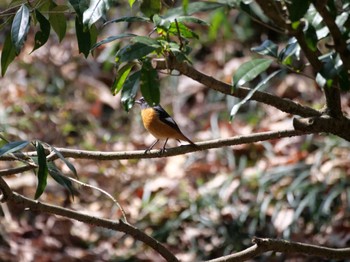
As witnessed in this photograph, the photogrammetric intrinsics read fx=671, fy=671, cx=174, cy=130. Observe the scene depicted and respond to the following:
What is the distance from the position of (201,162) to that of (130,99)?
418cm

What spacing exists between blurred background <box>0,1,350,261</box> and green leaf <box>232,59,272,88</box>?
2.01 m

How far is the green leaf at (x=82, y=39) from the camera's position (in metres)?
1.81

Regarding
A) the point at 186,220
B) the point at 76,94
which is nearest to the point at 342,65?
the point at 186,220

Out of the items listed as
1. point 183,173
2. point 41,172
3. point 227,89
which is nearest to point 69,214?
point 41,172

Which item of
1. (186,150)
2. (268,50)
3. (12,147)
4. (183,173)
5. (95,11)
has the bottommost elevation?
(183,173)

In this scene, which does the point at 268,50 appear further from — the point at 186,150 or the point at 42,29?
the point at 42,29

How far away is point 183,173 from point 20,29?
430 cm

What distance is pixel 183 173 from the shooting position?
19.5 ft

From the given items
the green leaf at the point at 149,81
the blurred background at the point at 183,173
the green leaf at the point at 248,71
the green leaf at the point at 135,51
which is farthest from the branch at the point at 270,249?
the blurred background at the point at 183,173

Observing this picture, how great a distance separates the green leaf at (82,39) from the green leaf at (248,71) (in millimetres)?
405

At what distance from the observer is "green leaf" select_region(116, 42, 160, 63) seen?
5.16 feet

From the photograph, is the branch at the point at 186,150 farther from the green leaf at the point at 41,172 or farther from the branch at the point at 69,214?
the green leaf at the point at 41,172

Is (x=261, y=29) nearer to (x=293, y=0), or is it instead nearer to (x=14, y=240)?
(x=14, y=240)

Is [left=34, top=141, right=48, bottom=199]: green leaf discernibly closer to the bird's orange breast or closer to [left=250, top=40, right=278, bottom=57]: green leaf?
[left=250, top=40, right=278, bottom=57]: green leaf
